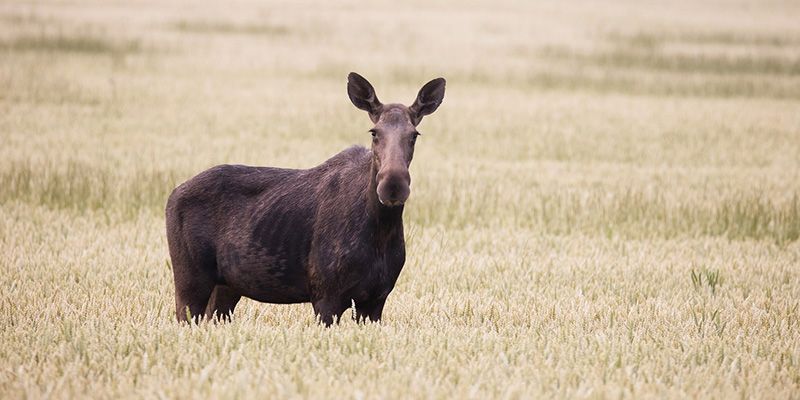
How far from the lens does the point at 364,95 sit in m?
6.36

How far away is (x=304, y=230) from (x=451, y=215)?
225 inches

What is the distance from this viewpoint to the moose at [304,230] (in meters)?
6.06

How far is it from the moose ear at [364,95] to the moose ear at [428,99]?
24 cm

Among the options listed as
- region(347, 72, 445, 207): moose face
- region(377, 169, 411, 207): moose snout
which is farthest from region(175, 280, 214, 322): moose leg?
region(377, 169, 411, 207): moose snout

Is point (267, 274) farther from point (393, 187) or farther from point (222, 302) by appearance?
point (393, 187)

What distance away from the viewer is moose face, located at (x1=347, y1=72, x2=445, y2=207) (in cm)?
550

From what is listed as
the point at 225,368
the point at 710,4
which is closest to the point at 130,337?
the point at 225,368

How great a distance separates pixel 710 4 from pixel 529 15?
2487 centimetres

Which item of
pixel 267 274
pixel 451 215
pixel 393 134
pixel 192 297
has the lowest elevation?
pixel 451 215

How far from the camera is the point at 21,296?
23.6 ft

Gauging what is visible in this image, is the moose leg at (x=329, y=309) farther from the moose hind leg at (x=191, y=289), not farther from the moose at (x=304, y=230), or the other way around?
the moose hind leg at (x=191, y=289)

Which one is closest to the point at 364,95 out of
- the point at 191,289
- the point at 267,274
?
the point at 267,274

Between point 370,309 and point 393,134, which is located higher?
point 393,134

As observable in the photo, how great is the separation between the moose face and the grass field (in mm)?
970
